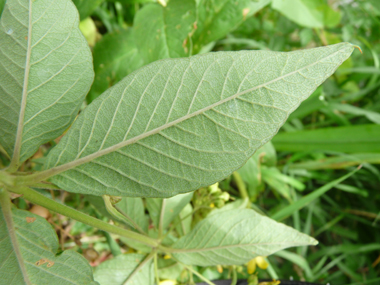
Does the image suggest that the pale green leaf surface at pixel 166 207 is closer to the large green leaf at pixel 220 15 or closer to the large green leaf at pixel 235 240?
the large green leaf at pixel 235 240

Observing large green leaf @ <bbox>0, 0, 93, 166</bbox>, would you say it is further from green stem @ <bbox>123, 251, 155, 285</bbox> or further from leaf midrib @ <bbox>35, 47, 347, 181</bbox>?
green stem @ <bbox>123, 251, 155, 285</bbox>

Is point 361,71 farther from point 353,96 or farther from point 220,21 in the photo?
point 220,21

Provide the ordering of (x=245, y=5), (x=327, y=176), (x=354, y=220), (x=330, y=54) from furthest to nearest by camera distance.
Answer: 1. (x=354, y=220)
2. (x=327, y=176)
3. (x=245, y=5)
4. (x=330, y=54)

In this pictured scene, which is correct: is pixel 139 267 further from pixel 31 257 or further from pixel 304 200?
pixel 304 200

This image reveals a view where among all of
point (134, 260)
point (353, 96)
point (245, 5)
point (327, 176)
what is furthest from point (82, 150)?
point (353, 96)

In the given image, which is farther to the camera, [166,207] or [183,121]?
[166,207]

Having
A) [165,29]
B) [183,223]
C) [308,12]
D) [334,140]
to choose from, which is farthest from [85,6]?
[334,140]
